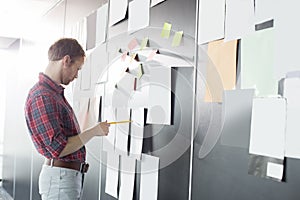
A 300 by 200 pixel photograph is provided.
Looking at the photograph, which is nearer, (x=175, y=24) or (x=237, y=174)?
(x=237, y=174)

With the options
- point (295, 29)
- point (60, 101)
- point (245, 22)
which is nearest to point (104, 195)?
point (60, 101)

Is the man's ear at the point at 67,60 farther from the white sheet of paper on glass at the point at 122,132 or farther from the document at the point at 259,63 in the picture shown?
the document at the point at 259,63

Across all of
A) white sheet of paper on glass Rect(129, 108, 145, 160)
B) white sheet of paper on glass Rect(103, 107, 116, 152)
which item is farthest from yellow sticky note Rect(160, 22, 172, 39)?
white sheet of paper on glass Rect(103, 107, 116, 152)

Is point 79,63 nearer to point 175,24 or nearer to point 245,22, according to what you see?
point 175,24

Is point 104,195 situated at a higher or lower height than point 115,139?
lower

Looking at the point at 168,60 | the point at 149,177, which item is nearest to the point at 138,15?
the point at 168,60

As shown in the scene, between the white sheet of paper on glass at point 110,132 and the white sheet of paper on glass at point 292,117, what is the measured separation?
1.35 metres

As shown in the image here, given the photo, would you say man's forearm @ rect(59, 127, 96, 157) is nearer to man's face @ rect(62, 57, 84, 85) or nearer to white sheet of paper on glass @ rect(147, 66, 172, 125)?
man's face @ rect(62, 57, 84, 85)

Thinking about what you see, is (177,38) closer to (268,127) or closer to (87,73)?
(268,127)

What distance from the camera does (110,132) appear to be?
2438mm

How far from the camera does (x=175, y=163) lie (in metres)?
1.78

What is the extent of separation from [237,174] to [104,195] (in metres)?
1.31

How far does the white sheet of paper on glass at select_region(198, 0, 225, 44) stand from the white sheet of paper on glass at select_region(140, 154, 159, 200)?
64 cm

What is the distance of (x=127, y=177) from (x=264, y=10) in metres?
1.26
